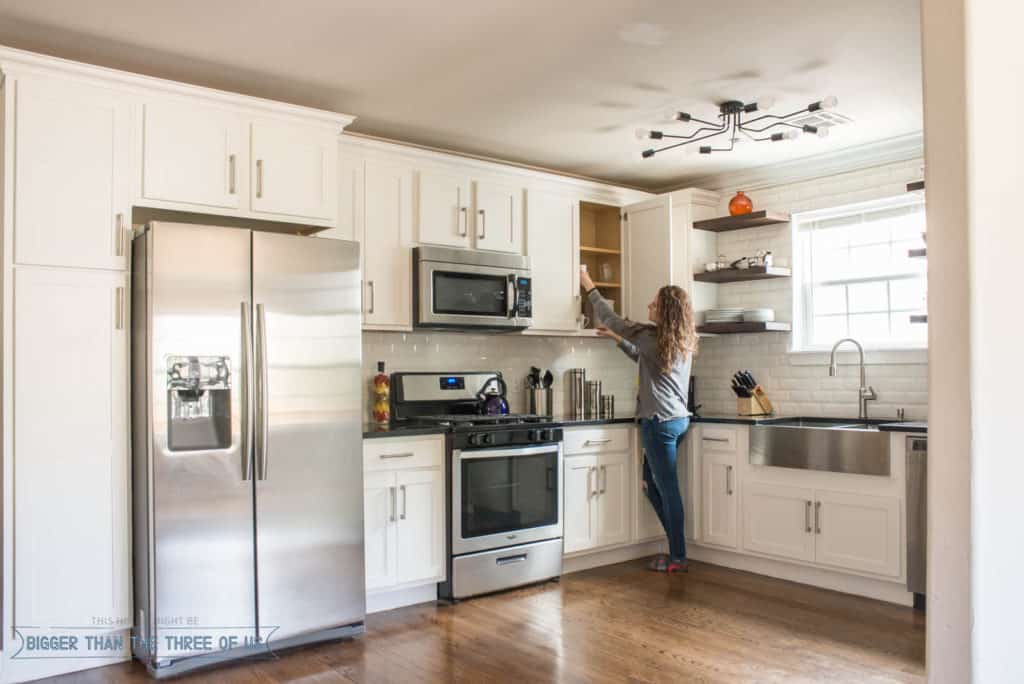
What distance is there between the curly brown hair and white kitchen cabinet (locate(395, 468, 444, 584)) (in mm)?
1465

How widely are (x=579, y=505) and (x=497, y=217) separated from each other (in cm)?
179

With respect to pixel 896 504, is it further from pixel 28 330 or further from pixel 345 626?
pixel 28 330

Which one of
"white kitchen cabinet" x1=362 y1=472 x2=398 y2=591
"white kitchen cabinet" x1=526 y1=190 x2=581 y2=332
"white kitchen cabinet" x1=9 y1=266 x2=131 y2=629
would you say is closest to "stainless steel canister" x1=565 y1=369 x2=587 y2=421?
"white kitchen cabinet" x1=526 y1=190 x2=581 y2=332

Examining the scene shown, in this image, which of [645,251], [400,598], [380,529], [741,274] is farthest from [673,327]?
[400,598]

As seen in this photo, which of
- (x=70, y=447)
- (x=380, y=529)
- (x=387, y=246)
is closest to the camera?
(x=70, y=447)

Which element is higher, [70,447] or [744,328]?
[744,328]

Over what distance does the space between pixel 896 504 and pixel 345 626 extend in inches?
108

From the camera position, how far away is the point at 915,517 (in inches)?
151

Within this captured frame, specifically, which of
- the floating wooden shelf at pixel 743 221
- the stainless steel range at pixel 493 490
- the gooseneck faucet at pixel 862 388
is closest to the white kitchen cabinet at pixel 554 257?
the stainless steel range at pixel 493 490

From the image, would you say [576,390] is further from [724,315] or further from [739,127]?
[739,127]

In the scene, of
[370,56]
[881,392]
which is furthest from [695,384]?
[370,56]

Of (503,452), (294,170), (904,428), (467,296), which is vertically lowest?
(503,452)

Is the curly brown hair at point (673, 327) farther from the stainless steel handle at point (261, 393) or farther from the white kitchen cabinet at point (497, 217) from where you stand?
the stainless steel handle at point (261, 393)

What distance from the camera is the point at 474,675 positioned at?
3.02m
